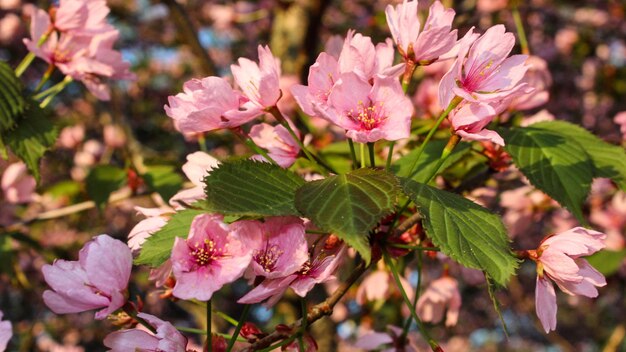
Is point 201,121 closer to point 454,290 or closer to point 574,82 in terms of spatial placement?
point 454,290

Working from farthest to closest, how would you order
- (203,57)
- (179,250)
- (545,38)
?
1. (545,38)
2. (203,57)
3. (179,250)

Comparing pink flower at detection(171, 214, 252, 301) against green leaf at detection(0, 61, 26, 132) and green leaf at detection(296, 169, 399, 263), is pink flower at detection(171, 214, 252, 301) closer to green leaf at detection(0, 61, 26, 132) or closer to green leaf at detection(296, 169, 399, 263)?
green leaf at detection(296, 169, 399, 263)

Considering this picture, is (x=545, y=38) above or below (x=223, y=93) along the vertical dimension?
below

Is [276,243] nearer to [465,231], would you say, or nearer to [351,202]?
[351,202]

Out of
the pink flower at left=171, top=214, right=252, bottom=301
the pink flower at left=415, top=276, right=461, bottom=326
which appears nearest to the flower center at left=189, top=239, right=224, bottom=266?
the pink flower at left=171, top=214, right=252, bottom=301

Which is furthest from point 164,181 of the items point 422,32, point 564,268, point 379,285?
point 564,268

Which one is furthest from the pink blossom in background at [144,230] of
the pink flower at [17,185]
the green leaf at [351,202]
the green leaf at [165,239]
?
the pink flower at [17,185]

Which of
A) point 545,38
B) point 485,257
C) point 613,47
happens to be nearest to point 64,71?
point 485,257

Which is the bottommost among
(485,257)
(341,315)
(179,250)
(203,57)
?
(341,315)
